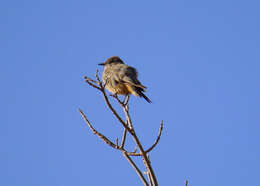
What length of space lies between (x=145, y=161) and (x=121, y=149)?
0.52 meters

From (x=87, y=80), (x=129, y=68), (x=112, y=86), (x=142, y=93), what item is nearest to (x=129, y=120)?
(x=87, y=80)

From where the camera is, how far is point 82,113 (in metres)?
3.92

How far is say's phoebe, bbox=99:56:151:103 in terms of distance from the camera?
6.35 m

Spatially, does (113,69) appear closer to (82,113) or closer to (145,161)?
(82,113)

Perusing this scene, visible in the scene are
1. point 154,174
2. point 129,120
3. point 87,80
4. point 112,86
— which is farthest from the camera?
point 112,86

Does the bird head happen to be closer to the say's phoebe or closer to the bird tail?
the say's phoebe

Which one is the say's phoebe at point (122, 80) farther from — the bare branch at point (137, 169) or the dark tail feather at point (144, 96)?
the bare branch at point (137, 169)

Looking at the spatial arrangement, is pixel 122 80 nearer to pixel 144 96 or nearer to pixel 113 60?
pixel 144 96

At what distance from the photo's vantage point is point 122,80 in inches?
265

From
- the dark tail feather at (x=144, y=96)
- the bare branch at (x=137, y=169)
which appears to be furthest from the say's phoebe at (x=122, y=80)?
the bare branch at (x=137, y=169)

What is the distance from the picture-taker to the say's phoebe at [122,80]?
20.8 feet

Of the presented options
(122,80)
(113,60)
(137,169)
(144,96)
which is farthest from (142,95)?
(137,169)

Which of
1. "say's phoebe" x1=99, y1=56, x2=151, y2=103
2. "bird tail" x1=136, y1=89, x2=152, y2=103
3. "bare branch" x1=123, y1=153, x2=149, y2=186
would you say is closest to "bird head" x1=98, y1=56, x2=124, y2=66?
"say's phoebe" x1=99, y1=56, x2=151, y2=103

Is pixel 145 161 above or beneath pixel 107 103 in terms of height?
beneath
